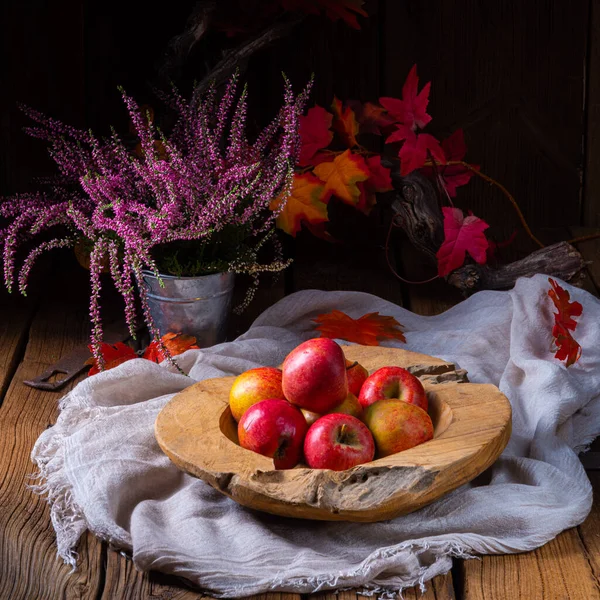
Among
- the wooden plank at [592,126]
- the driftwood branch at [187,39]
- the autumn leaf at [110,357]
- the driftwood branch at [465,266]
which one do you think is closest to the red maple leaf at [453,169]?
the driftwood branch at [465,266]

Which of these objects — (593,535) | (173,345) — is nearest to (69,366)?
(173,345)

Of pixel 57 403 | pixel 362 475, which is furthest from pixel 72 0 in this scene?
pixel 362 475

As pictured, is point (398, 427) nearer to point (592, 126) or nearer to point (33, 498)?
point (33, 498)

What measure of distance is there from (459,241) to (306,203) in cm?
36

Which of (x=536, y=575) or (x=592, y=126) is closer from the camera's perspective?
(x=536, y=575)

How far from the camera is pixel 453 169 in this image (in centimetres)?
226

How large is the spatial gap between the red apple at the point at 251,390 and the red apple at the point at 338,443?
0.41 feet

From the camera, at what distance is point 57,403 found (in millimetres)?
1728

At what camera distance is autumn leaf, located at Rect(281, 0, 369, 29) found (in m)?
2.11

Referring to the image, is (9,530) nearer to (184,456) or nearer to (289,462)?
(184,456)

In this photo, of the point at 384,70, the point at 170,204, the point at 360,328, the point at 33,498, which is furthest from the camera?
the point at 384,70

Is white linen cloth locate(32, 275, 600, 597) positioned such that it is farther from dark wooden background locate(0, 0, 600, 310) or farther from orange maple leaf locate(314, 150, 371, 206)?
dark wooden background locate(0, 0, 600, 310)

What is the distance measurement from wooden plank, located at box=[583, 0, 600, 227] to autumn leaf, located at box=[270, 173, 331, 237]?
82 centimetres

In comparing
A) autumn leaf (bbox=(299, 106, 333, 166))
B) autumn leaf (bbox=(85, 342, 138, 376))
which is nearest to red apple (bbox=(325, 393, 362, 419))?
autumn leaf (bbox=(85, 342, 138, 376))
